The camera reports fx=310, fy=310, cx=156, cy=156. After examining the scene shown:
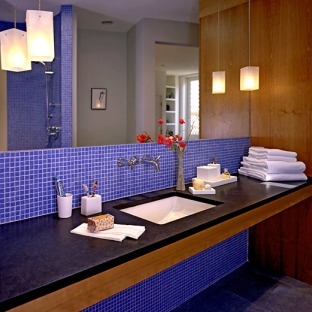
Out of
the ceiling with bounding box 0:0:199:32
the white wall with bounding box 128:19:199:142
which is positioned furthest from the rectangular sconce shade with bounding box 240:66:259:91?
the white wall with bounding box 128:19:199:142

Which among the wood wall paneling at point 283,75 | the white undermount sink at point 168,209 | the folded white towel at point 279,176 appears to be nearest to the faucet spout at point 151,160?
the white undermount sink at point 168,209

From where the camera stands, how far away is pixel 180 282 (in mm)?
2174

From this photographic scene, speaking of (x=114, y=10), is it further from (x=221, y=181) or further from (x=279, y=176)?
(x=279, y=176)

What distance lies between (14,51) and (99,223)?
81 centimetres

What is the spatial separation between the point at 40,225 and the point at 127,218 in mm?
366

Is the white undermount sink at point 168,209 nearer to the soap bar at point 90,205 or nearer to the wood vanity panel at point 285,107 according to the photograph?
the soap bar at point 90,205

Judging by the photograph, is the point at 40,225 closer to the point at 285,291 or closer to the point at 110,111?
the point at 110,111

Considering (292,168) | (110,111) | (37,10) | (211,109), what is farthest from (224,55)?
(37,10)

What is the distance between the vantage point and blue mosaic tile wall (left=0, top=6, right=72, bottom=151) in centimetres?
129

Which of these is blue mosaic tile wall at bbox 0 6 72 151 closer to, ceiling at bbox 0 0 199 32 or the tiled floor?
ceiling at bbox 0 0 199 32

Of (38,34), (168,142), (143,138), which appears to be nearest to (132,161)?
(143,138)

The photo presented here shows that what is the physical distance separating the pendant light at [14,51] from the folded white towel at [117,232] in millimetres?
716

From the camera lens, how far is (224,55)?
2.64 meters

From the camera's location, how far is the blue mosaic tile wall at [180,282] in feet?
5.90
